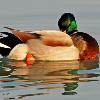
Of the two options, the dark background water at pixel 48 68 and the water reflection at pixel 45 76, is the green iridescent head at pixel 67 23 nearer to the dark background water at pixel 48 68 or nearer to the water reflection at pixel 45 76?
the dark background water at pixel 48 68

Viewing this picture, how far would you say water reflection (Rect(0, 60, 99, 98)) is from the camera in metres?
9.84

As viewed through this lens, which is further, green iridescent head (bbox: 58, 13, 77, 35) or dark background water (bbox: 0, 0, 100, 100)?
green iridescent head (bbox: 58, 13, 77, 35)

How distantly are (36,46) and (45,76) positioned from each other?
6.11ft

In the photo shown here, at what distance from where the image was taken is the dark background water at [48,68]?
9539 mm

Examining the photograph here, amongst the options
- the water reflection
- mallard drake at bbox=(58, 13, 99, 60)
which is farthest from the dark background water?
mallard drake at bbox=(58, 13, 99, 60)

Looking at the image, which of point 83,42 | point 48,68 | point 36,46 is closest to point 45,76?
point 48,68

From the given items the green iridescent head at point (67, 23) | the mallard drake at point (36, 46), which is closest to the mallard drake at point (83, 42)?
the green iridescent head at point (67, 23)

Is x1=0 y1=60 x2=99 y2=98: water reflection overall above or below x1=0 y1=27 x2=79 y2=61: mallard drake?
below

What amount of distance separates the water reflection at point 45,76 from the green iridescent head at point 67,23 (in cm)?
136

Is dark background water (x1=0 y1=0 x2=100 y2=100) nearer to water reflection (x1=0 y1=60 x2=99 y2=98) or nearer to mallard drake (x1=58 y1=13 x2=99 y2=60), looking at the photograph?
water reflection (x1=0 y1=60 x2=99 y2=98)

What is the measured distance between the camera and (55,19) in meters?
15.9

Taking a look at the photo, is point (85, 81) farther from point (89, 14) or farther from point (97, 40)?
point (89, 14)

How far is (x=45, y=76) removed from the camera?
11.0 m

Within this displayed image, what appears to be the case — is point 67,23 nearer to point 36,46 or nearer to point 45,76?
point 36,46
